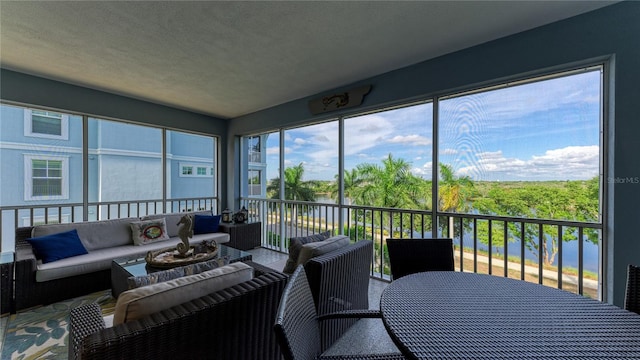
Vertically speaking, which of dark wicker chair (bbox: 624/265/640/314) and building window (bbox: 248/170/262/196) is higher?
building window (bbox: 248/170/262/196)

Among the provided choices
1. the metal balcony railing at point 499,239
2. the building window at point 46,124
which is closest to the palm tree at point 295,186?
the metal balcony railing at point 499,239

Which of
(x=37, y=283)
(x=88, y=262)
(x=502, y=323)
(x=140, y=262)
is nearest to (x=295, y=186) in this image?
(x=140, y=262)

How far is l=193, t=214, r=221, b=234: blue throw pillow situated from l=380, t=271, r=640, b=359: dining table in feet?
11.8

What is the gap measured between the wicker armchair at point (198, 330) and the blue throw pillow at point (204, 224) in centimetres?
280

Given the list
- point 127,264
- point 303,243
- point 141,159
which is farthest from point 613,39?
point 141,159

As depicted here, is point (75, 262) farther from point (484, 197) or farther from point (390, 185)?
point (484, 197)

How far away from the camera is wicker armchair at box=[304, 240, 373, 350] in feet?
5.43

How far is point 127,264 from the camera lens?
2592 millimetres

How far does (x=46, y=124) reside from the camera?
3531 millimetres

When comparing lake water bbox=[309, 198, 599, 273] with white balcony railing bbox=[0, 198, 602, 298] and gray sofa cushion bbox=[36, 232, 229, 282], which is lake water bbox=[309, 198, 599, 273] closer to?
white balcony railing bbox=[0, 198, 602, 298]

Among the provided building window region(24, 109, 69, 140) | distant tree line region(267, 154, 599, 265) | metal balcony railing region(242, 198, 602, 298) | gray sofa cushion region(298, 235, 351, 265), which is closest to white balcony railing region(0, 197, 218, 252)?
building window region(24, 109, 69, 140)

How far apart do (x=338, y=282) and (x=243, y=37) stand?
238 cm

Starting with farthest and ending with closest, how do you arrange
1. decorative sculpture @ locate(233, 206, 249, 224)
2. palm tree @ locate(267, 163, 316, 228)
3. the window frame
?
the window frame
decorative sculpture @ locate(233, 206, 249, 224)
palm tree @ locate(267, 163, 316, 228)

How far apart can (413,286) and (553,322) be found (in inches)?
21.8
